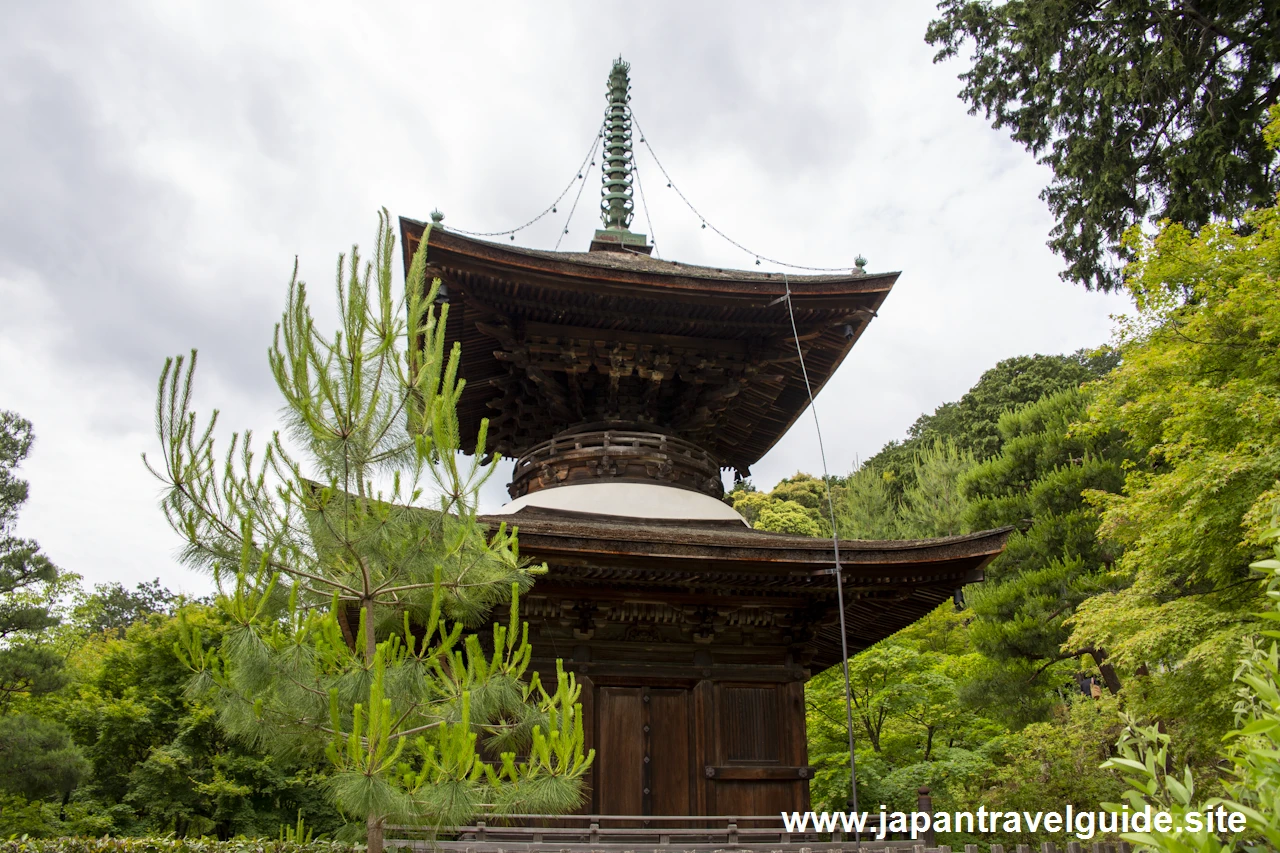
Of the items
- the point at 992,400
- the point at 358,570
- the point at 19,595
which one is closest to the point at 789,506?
the point at 992,400

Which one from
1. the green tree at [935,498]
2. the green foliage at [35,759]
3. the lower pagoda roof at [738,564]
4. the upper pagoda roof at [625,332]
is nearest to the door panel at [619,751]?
the lower pagoda roof at [738,564]

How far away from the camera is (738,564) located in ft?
26.4

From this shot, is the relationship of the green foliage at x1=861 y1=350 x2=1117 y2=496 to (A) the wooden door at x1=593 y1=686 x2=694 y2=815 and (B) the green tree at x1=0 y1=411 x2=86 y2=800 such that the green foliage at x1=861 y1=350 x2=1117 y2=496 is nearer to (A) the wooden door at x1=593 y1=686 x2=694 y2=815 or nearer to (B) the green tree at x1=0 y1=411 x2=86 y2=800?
(A) the wooden door at x1=593 y1=686 x2=694 y2=815

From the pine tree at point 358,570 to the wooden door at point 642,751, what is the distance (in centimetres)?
377

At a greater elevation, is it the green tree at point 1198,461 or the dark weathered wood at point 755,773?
the green tree at point 1198,461

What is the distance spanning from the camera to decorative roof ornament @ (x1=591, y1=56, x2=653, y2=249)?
1344 centimetres

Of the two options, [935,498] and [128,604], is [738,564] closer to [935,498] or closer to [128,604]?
[935,498]

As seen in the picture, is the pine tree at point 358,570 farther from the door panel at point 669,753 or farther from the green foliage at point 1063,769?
the green foliage at point 1063,769

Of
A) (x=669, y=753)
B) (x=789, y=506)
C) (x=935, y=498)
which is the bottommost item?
(x=669, y=753)

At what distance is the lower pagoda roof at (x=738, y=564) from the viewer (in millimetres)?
7793

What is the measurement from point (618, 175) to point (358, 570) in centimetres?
1127

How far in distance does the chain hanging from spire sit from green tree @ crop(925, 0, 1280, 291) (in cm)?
693

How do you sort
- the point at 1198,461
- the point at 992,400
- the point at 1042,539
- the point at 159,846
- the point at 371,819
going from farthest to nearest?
the point at 992,400
the point at 1042,539
the point at 1198,461
the point at 159,846
the point at 371,819

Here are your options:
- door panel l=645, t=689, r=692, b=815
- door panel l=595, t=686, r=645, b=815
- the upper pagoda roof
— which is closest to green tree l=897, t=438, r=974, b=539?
the upper pagoda roof
